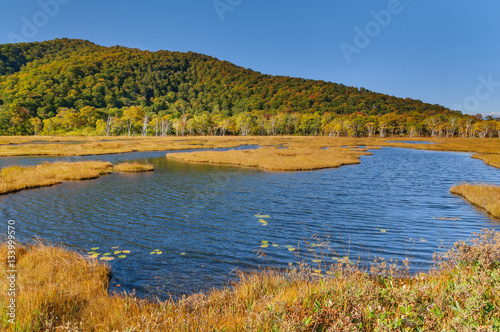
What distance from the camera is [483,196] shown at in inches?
859

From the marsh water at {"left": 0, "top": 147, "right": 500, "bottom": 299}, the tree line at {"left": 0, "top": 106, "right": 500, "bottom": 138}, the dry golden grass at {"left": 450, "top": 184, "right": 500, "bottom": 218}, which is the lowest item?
the marsh water at {"left": 0, "top": 147, "right": 500, "bottom": 299}

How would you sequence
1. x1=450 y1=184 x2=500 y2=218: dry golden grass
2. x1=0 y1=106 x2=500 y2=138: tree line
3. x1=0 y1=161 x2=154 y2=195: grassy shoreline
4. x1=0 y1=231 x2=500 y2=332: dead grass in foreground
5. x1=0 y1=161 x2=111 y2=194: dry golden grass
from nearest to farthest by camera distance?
x1=0 y1=231 x2=500 y2=332: dead grass in foreground, x1=450 y1=184 x2=500 y2=218: dry golden grass, x1=0 y1=161 x2=111 y2=194: dry golden grass, x1=0 y1=161 x2=154 y2=195: grassy shoreline, x1=0 y1=106 x2=500 y2=138: tree line

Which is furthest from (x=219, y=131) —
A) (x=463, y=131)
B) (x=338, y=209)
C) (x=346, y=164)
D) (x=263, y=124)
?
(x=338, y=209)

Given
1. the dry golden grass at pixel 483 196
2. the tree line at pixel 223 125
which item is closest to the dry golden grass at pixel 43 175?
the dry golden grass at pixel 483 196

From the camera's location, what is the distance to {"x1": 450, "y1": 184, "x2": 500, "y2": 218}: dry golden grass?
744 inches

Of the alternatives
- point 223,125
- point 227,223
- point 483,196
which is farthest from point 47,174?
point 223,125

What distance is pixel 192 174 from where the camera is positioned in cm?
3600

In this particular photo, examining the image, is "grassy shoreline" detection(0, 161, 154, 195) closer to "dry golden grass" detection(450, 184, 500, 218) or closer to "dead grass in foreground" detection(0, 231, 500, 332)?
"dead grass in foreground" detection(0, 231, 500, 332)

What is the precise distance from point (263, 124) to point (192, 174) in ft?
481

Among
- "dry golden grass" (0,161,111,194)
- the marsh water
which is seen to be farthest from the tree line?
the marsh water

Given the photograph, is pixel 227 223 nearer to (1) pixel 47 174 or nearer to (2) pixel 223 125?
(1) pixel 47 174

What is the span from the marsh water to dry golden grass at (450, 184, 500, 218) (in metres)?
0.75

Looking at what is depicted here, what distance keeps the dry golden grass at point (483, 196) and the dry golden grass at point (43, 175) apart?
37.2 metres

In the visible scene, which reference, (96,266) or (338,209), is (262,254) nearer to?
(96,266)
